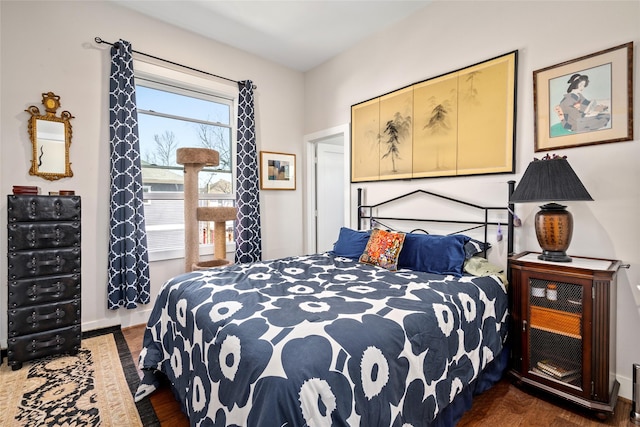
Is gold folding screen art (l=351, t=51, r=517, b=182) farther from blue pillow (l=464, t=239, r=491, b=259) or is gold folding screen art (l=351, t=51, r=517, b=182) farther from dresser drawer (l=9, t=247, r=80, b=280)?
dresser drawer (l=9, t=247, r=80, b=280)

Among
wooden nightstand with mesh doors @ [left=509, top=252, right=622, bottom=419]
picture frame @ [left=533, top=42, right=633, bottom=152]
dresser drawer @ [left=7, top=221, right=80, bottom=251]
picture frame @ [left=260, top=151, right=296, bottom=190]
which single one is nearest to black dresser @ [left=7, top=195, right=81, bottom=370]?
dresser drawer @ [left=7, top=221, right=80, bottom=251]

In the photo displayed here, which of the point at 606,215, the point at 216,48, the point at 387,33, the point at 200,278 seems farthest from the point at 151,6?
the point at 606,215

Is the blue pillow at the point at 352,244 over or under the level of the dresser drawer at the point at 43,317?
over

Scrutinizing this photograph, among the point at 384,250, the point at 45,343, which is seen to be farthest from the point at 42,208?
the point at 384,250

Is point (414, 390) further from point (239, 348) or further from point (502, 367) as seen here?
point (502, 367)

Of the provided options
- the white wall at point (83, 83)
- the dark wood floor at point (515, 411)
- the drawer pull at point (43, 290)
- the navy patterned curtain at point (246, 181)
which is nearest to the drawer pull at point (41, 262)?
the drawer pull at point (43, 290)

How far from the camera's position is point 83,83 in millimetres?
2826

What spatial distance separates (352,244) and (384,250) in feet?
1.51

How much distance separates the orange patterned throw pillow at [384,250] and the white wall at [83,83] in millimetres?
2164

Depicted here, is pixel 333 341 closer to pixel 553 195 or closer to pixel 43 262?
pixel 553 195

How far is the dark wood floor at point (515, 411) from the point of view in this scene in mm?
1733

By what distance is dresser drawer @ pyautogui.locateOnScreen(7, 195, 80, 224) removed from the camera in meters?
2.24

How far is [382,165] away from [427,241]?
1161 millimetres

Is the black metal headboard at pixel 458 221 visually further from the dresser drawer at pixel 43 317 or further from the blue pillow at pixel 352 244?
the dresser drawer at pixel 43 317
